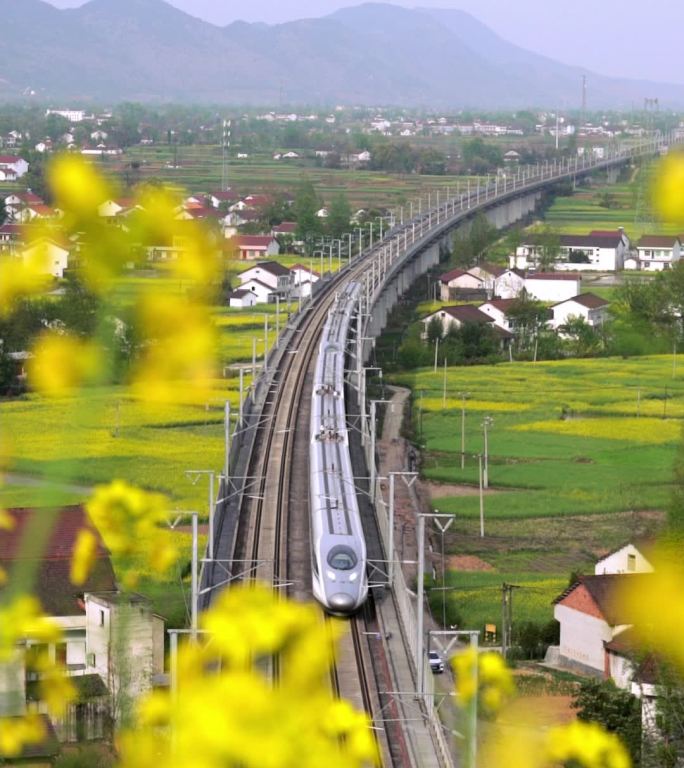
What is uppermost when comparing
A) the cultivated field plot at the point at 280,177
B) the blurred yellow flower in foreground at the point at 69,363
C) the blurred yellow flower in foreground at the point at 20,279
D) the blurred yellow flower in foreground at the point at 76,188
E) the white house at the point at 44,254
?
the blurred yellow flower in foreground at the point at 76,188

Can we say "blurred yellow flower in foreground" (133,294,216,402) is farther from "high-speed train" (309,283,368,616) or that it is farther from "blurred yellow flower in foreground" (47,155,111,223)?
"high-speed train" (309,283,368,616)

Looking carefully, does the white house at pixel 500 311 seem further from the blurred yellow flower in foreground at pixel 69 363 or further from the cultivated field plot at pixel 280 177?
the blurred yellow flower in foreground at pixel 69 363

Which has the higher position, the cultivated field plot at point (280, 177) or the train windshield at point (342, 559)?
the cultivated field plot at point (280, 177)

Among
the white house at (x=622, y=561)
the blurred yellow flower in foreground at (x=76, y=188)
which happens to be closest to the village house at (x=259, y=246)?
the white house at (x=622, y=561)

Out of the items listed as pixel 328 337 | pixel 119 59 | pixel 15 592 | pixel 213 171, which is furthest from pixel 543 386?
pixel 119 59

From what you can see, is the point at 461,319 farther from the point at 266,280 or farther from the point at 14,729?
the point at 14,729

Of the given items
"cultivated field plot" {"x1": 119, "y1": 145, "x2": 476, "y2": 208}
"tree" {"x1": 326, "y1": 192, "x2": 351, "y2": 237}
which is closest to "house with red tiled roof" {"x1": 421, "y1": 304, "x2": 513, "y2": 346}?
"tree" {"x1": 326, "y1": 192, "x2": 351, "y2": 237}
